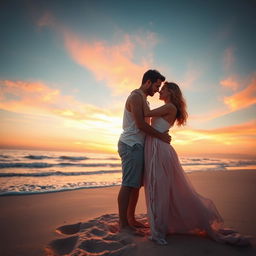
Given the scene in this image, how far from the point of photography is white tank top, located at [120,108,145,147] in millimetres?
3410

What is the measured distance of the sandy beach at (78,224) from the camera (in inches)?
106

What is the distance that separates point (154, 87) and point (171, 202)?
197cm

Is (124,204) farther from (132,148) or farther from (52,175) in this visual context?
(52,175)

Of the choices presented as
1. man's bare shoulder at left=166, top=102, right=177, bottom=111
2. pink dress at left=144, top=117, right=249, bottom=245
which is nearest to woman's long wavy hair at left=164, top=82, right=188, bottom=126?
man's bare shoulder at left=166, top=102, right=177, bottom=111

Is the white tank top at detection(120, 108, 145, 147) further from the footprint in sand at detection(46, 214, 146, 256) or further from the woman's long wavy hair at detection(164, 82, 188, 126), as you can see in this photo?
the footprint in sand at detection(46, 214, 146, 256)

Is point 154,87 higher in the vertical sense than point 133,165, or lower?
higher

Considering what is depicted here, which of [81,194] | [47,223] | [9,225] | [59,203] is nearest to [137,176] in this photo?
[47,223]

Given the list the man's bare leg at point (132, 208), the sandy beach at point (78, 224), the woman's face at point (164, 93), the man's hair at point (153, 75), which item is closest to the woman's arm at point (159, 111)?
the woman's face at point (164, 93)

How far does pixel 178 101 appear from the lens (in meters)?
3.59

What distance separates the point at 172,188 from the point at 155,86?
5.79ft

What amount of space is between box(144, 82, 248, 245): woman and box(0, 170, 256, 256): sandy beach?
6.9 inches

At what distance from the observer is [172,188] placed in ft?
10.8

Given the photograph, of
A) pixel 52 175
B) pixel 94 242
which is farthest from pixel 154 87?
pixel 52 175

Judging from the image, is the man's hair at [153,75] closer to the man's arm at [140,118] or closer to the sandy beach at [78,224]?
the man's arm at [140,118]
